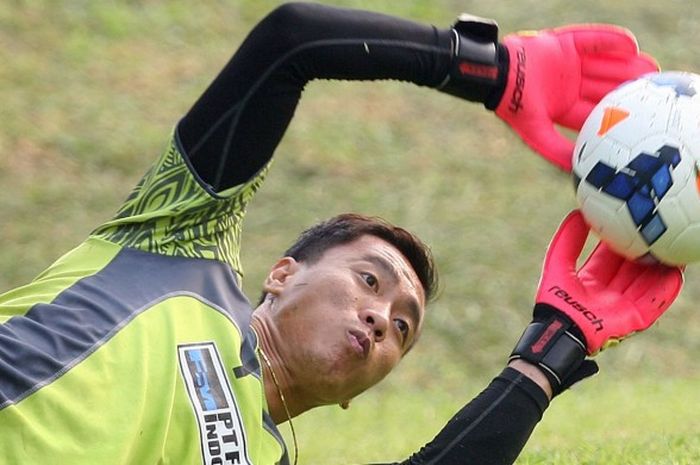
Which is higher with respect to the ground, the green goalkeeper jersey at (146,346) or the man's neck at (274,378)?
the green goalkeeper jersey at (146,346)

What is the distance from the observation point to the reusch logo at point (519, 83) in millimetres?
4238

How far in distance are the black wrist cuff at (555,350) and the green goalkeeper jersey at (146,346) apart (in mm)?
778

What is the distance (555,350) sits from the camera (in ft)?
14.0

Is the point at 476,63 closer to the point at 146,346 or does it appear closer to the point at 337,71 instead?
the point at 337,71

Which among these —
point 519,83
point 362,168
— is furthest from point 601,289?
point 362,168

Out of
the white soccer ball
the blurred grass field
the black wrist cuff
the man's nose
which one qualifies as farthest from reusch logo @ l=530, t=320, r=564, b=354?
the blurred grass field

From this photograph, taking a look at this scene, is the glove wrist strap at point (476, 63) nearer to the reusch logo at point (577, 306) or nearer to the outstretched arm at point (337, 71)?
the outstretched arm at point (337, 71)

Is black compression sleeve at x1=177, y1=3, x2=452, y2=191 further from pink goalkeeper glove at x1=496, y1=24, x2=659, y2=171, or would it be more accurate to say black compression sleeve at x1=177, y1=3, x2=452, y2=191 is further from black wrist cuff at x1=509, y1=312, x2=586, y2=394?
black wrist cuff at x1=509, y1=312, x2=586, y2=394

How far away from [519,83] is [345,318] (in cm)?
84

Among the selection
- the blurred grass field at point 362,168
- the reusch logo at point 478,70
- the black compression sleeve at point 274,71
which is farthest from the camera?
the blurred grass field at point 362,168

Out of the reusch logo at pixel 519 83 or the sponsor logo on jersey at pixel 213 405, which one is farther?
the reusch logo at pixel 519 83

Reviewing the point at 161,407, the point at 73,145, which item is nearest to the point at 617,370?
the point at 73,145

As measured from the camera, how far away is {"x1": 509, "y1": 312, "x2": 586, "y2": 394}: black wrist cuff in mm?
4250

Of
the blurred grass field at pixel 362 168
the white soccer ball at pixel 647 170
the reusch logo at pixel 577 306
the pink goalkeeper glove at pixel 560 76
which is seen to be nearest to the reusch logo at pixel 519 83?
the pink goalkeeper glove at pixel 560 76
